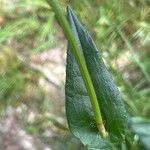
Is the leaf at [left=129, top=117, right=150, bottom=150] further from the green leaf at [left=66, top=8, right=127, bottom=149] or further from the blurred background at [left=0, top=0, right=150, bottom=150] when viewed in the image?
the blurred background at [left=0, top=0, right=150, bottom=150]

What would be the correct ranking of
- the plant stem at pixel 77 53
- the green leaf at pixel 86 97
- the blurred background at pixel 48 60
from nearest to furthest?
the plant stem at pixel 77 53 → the green leaf at pixel 86 97 → the blurred background at pixel 48 60

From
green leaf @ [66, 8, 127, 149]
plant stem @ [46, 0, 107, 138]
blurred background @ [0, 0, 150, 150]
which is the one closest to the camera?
plant stem @ [46, 0, 107, 138]

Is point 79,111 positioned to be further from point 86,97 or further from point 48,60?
point 48,60

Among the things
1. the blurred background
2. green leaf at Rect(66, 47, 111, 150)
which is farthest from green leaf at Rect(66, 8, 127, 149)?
the blurred background

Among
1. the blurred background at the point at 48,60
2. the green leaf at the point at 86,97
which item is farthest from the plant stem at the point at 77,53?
the blurred background at the point at 48,60

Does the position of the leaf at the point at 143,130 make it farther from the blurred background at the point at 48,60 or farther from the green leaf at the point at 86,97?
the blurred background at the point at 48,60

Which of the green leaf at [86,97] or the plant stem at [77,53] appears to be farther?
the green leaf at [86,97]
